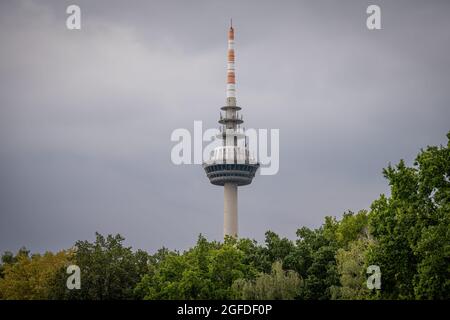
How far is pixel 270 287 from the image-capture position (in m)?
77.8

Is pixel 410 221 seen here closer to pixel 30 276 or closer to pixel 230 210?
pixel 30 276

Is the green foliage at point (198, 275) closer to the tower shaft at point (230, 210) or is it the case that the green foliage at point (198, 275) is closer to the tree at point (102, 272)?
the tree at point (102, 272)

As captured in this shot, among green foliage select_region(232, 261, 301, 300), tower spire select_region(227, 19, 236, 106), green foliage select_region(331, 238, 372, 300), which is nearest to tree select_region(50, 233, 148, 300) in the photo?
green foliage select_region(232, 261, 301, 300)

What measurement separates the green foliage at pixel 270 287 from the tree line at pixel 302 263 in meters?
0.08

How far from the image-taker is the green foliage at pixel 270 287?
77062mm

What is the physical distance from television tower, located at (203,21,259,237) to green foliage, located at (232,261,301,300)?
295 feet

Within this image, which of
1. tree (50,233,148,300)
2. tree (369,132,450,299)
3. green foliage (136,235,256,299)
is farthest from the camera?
tree (50,233,148,300)

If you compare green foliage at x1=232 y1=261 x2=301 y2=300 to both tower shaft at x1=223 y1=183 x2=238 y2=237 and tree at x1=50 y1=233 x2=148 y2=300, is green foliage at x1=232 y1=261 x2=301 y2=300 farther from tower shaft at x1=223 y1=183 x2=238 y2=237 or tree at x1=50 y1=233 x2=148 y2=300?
tower shaft at x1=223 y1=183 x2=238 y2=237

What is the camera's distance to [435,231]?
5888 centimetres

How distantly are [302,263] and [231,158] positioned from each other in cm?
9125

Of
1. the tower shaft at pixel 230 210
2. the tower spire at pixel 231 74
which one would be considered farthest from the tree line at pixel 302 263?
the tower spire at pixel 231 74

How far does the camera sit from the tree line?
61375 millimetres
